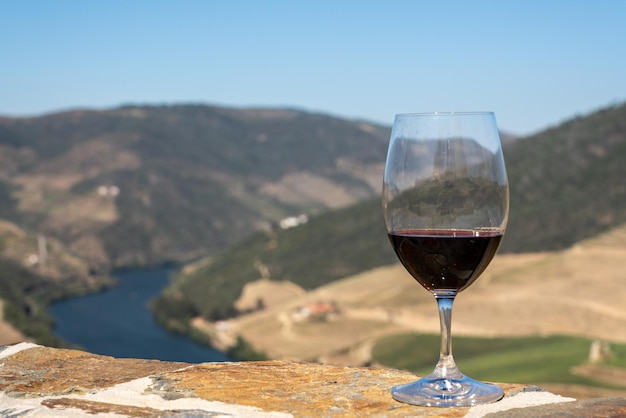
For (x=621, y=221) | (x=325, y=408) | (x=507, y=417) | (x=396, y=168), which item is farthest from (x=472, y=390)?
(x=621, y=221)

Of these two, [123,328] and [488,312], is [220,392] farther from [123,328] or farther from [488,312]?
[123,328]

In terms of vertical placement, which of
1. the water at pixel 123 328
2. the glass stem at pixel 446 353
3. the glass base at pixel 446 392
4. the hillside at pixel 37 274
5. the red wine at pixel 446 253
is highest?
the red wine at pixel 446 253

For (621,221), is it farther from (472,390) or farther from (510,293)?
(472,390)

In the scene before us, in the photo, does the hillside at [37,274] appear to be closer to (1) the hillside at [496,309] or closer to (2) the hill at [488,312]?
(2) the hill at [488,312]

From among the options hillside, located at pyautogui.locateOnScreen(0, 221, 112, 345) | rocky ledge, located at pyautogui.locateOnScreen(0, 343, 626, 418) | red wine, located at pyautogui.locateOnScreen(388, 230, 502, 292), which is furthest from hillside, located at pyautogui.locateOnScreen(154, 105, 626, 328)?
red wine, located at pyautogui.locateOnScreen(388, 230, 502, 292)

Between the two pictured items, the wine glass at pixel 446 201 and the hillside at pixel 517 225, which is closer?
the wine glass at pixel 446 201

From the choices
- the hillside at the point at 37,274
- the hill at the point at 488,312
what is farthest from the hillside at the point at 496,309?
the hillside at the point at 37,274

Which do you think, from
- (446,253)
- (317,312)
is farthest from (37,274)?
(446,253)
